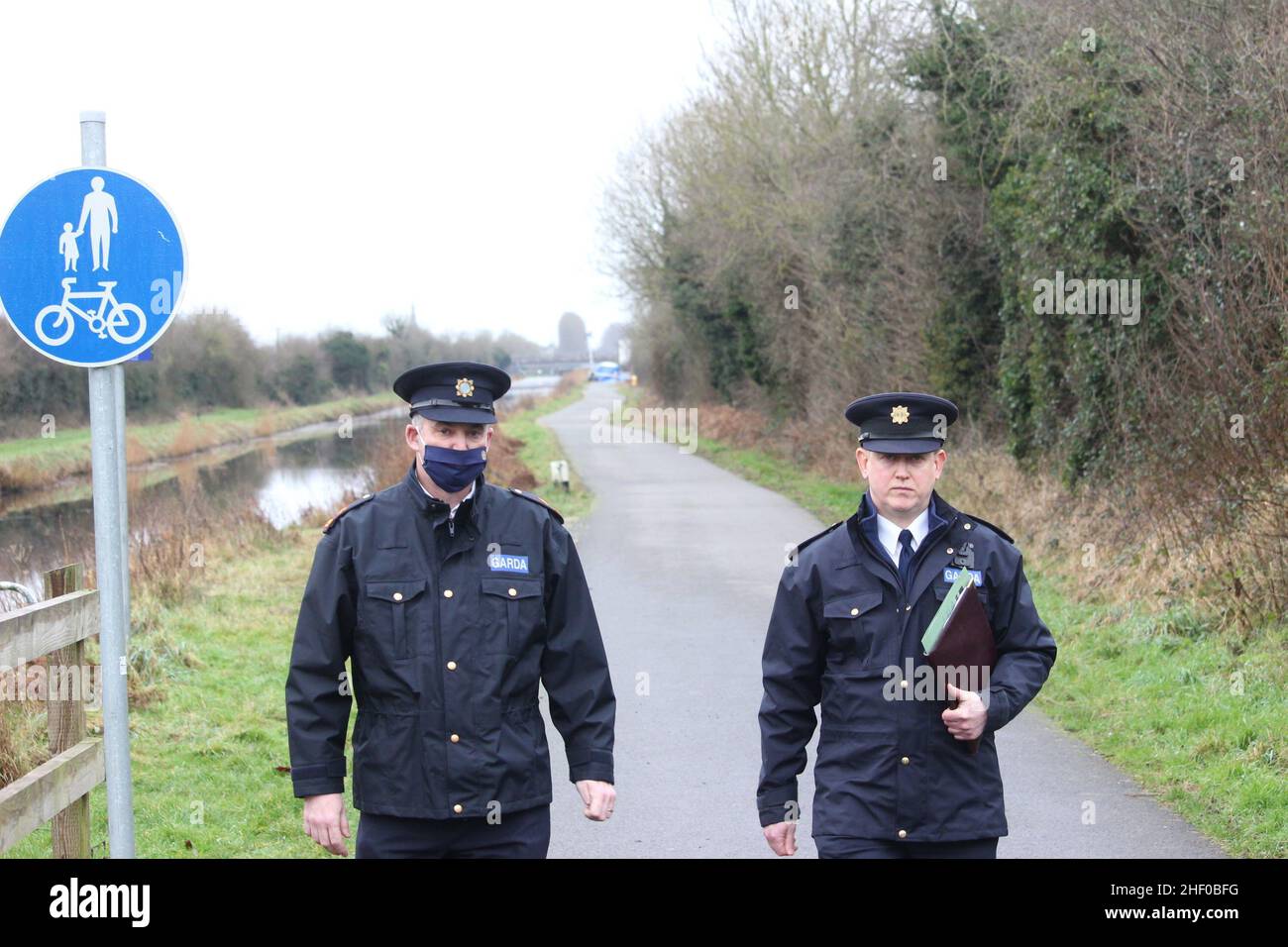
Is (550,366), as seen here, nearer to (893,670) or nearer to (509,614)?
(509,614)

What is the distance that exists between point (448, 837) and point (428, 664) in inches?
18.8

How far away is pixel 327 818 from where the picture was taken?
355cm

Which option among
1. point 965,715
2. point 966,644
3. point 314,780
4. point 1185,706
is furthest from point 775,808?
point 1185,706

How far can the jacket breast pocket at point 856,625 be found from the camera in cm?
365

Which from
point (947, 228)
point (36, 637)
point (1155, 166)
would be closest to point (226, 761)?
point (36, 637)

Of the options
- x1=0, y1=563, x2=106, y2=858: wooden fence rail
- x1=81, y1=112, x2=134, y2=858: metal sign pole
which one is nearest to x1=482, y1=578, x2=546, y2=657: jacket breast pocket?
x1=81, y1=112, x2=134, y2=858: metal sign pole

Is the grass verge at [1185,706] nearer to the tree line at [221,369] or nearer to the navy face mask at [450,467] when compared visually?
the navy face mask at [450,467]

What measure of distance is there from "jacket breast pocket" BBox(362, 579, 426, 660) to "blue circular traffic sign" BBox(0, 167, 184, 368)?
1545mm

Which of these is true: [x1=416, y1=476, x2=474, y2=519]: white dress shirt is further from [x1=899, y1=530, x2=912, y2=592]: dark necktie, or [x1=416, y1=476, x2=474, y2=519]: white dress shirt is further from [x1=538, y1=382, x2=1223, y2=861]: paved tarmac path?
[x1=538, y1=382, x2=1223, y2=861]: paved tarmac path

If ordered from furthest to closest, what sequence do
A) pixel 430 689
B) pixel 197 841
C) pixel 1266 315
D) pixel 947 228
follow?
pixel 947 228 → pixel 1266 315 → pixel 197 841 → pixel 430 689
